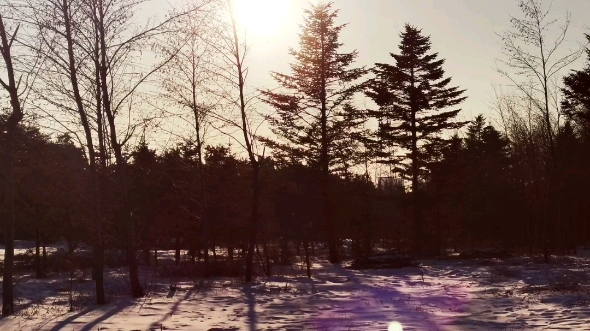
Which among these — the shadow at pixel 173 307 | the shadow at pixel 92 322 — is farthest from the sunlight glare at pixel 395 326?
the shadow at pixel 92 322

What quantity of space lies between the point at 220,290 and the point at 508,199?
33441mm

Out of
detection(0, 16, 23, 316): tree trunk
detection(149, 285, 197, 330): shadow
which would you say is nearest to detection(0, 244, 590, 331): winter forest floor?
detection(149, 285, 197, 330): shadow

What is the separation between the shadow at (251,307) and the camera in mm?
11258

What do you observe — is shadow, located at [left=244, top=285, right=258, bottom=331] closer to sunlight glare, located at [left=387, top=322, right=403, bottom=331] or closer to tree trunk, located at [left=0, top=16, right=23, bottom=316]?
sunlight glare, located at [left=387, top=322, right=403, bottom=331]

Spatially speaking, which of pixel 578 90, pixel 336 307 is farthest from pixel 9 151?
pixel 578 90

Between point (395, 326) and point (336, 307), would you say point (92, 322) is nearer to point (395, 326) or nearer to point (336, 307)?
point (336, 307)

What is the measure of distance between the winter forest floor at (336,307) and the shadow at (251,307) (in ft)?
0.07

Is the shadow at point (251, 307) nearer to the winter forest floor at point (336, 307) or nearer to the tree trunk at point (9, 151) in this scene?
the winter forest floor at point (336, 307)

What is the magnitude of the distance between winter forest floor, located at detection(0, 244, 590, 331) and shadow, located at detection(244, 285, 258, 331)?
2 centimetres

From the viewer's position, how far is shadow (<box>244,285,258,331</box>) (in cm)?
1126

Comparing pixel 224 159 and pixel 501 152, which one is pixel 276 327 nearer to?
pixel 224 159

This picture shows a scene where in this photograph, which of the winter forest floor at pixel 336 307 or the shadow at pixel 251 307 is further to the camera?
the shadow at pixel 251 307

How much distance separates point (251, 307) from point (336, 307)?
6.26 ft

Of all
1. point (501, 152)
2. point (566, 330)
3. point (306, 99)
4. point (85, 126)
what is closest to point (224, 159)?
point (306, 99)
